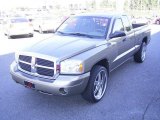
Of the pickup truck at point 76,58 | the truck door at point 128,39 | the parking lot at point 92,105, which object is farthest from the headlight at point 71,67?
the truck door at point 128,39

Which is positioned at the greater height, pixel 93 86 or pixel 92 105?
pixel 93 86

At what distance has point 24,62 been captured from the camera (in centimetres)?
442

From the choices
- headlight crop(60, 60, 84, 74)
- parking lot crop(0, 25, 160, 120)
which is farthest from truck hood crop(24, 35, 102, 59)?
parking lot crop(0, 25, 160, 120)

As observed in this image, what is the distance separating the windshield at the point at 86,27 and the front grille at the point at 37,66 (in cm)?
142

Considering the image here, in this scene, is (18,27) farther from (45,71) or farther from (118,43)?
(45,71)

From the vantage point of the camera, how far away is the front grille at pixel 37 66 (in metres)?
4.04

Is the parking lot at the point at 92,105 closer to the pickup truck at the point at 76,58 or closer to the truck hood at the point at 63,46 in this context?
the pickup truck at the point at 76,58

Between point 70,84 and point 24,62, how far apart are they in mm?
1096

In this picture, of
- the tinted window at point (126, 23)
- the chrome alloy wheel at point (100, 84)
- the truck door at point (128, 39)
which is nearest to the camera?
the chrome alloy wheel at point (100, 84)

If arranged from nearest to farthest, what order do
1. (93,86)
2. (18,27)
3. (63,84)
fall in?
1. (63,84)
2. (93,86)
3. (18,27)

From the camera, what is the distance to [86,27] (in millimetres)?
5406

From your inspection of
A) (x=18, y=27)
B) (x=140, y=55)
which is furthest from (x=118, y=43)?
(x=18, y=27)

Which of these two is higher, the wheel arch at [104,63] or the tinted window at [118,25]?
the tinted window at [118,25]

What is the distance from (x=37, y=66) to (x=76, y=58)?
723mm
